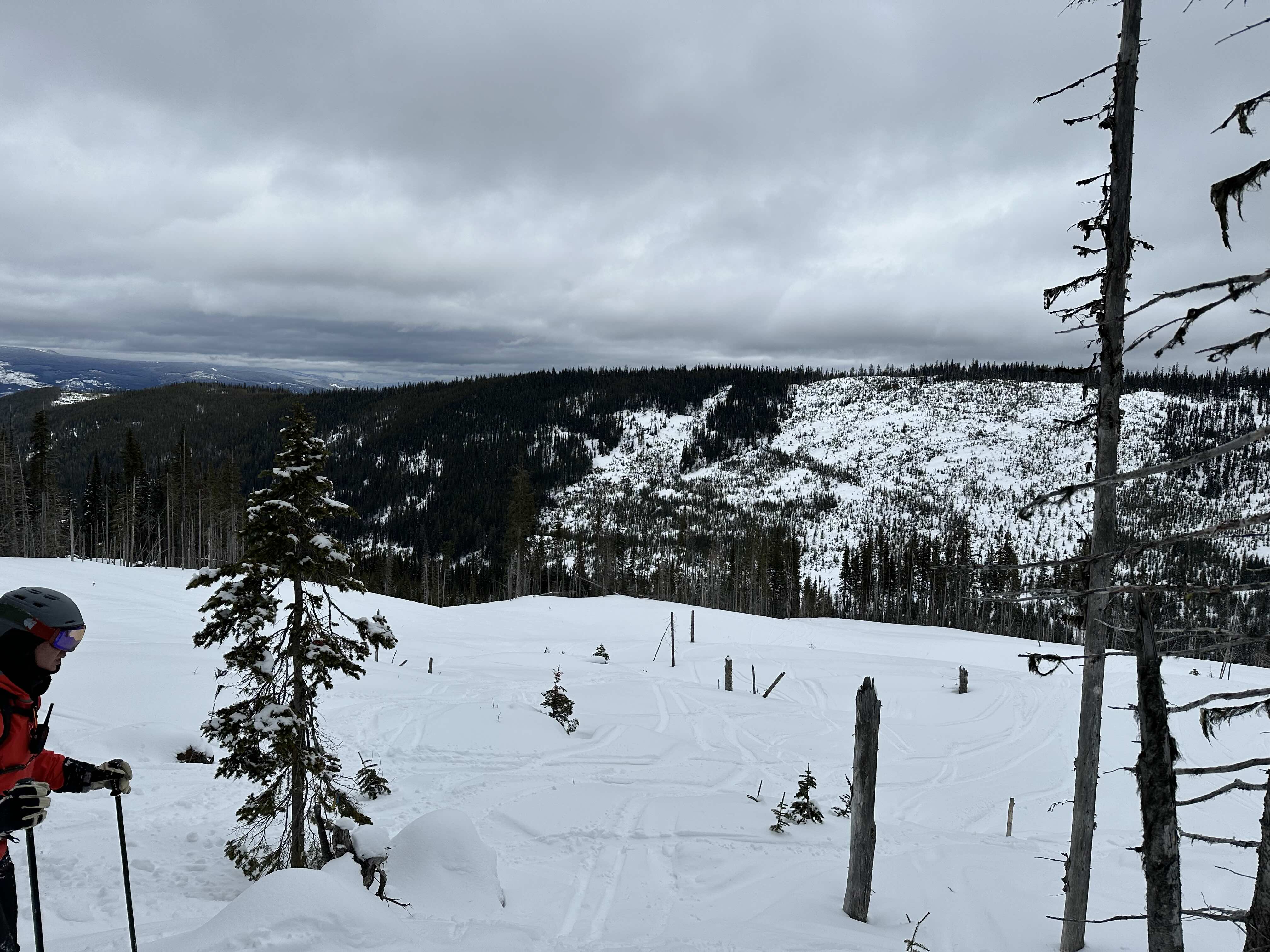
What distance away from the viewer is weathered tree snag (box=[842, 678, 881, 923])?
8453 millimetres

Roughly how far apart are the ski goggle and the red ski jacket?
0.27 meters

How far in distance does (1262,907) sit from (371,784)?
1257 centimetres

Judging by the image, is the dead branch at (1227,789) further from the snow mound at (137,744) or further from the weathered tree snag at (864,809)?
the snow mound at (137,744)

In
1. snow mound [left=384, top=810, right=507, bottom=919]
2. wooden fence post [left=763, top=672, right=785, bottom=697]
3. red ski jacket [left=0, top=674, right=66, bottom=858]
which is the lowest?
wooden fence post [left=763, top=672, right=785, bottom=697]

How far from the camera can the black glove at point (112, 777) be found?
4.59 metres

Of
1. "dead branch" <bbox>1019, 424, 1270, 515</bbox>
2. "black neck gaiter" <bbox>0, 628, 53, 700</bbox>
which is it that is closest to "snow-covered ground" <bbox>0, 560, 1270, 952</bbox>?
"black neck gaiter" <bbox>0, 628, 53, 700</bbox>

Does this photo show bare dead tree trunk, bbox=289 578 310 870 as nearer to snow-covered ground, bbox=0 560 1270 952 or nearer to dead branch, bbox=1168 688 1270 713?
snow-covered ground, bbox=0 560 1270 952

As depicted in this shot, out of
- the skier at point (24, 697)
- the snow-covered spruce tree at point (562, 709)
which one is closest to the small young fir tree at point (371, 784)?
the snow-covered spruce tree at point (562, 709)

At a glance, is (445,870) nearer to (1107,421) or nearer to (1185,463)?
(1185,463)

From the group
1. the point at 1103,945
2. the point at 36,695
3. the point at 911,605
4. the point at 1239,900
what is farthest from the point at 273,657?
the point at 911,605

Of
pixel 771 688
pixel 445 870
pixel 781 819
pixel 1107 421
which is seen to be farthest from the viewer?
pixel 771 688

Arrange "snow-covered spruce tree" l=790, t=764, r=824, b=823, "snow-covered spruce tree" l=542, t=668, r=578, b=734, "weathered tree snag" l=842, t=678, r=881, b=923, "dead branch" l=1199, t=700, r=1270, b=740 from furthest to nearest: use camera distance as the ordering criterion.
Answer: "snow-covered spruce tree" l=542, t=668, r=578, b=734 → "snow-covered spruce tree" l=790, t=764, r=824, b=823 → "weathered tree snag" l=842, t=678, r=881, b=923 → "dead branch" l=1199, t=700, r=1270, b=740

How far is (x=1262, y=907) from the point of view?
372 centimetres

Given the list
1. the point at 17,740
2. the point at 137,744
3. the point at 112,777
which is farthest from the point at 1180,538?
the point at 137,744
